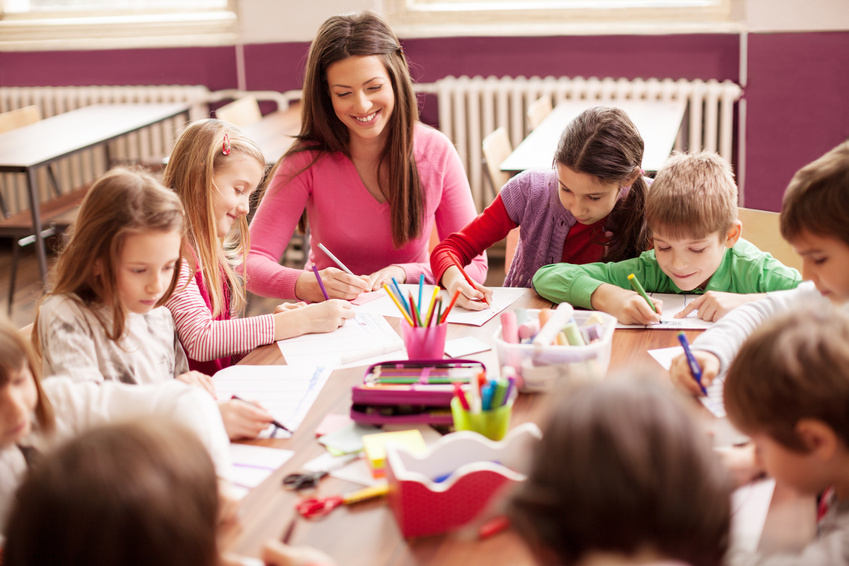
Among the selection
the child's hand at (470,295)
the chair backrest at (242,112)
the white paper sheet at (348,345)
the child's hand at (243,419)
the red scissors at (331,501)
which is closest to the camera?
the red scissors at (331,501)

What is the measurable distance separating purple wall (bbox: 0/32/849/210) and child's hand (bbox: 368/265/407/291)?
2.34 m

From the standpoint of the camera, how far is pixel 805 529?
36.8 inches

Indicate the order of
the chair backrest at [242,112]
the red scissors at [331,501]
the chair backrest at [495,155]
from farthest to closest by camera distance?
1. the chair backrest at [242,112]
2. the chair backrest at [495,155]
3. the red scissors at [331,501]

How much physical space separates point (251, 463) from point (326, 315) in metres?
0.50

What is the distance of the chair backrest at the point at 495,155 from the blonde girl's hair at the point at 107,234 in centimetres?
179

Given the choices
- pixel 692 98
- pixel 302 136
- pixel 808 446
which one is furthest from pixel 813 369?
pixel 692 98

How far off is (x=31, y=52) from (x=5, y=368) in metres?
4.14

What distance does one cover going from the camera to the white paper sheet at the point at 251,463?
1010 mm

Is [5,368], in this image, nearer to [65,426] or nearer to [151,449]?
[65,426]

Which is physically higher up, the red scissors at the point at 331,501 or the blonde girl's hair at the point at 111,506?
the blonde girl's hair at the point at 111,506

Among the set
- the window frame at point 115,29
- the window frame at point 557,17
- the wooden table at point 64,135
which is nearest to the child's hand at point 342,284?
the wooden table at point 64,135

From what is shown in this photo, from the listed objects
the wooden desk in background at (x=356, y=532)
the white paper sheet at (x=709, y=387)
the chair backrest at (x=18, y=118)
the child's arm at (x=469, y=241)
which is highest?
the chair backrest at (x=18, y=118)

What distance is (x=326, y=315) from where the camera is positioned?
152 centimetres

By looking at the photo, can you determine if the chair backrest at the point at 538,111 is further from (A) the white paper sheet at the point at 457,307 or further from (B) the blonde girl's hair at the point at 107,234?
(B) the blonde girl's hair at the point at 107,234
